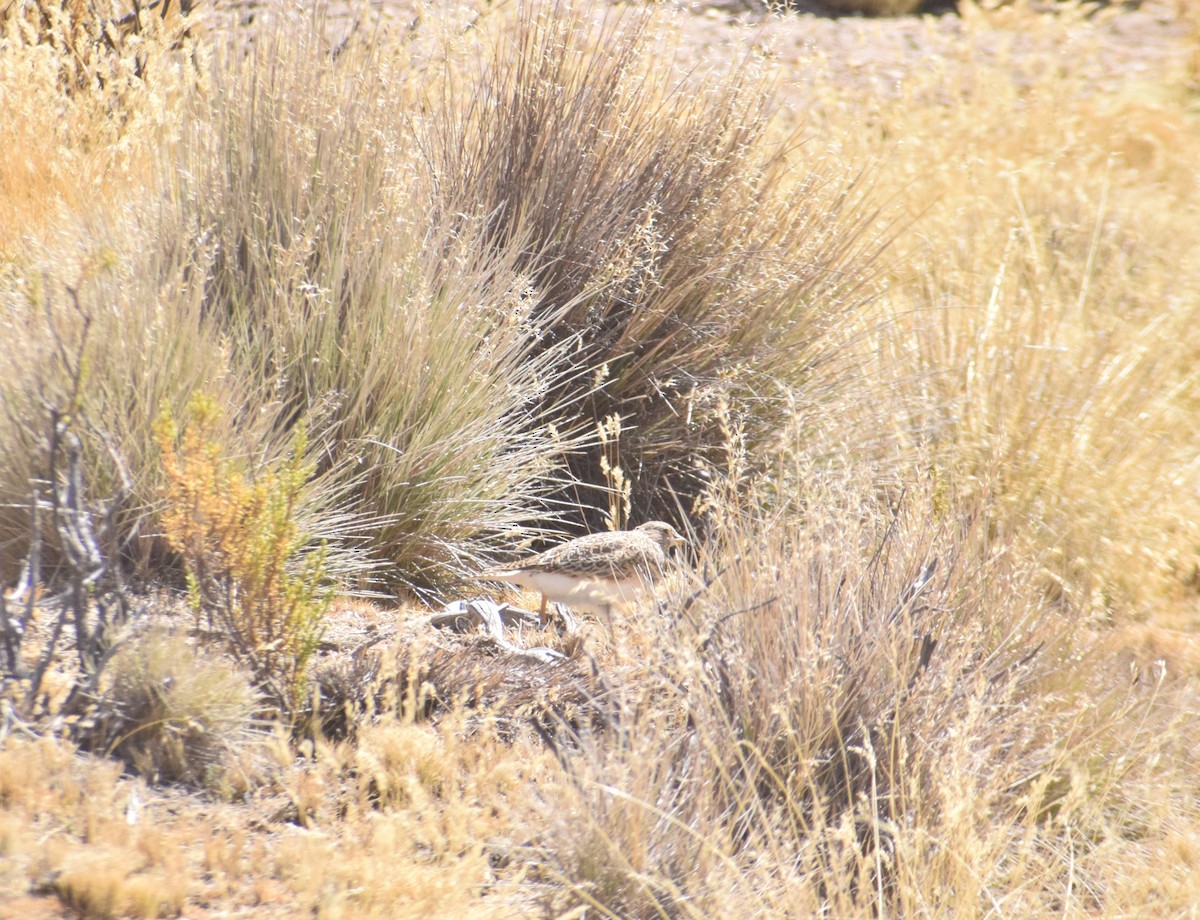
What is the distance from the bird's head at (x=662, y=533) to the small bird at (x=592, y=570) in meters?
0.20

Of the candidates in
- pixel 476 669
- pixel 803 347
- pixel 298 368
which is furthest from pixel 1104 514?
pixel 298 368

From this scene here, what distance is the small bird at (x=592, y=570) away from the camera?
10.4 feet

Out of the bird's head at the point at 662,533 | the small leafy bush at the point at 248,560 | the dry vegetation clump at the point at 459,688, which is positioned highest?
the small leafy bush at the point at 248,560

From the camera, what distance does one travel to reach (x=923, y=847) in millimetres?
2377

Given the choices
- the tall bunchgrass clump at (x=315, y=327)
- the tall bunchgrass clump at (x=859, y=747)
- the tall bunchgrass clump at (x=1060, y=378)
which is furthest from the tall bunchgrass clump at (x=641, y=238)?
the tall bunchgrass clump at (x=859, y=747)

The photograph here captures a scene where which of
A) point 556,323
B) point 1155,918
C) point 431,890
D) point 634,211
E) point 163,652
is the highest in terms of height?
point 634,211

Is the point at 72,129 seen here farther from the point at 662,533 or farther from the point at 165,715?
the point at 165,715

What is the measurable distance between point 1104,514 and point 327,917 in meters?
3.21

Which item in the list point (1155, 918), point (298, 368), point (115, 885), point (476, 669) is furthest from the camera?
point (298, 368)

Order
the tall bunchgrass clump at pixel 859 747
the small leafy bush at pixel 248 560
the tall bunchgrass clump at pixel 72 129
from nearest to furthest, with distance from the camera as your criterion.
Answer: the tall bunchgrass clump at pixel 859 747 < the small leafy bush at pixel 248 560 < the tall bunchgrass clump at pixel 72 129

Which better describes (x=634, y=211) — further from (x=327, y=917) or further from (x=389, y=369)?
(x=327, y=917)

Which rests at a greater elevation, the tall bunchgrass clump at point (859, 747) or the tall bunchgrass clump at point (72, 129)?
the tall bunchgrass clump at point (72, 129)

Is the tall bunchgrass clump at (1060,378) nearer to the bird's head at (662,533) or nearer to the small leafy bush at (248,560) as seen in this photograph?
the bird's head at (662,533)

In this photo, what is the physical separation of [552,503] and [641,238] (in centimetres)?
96
